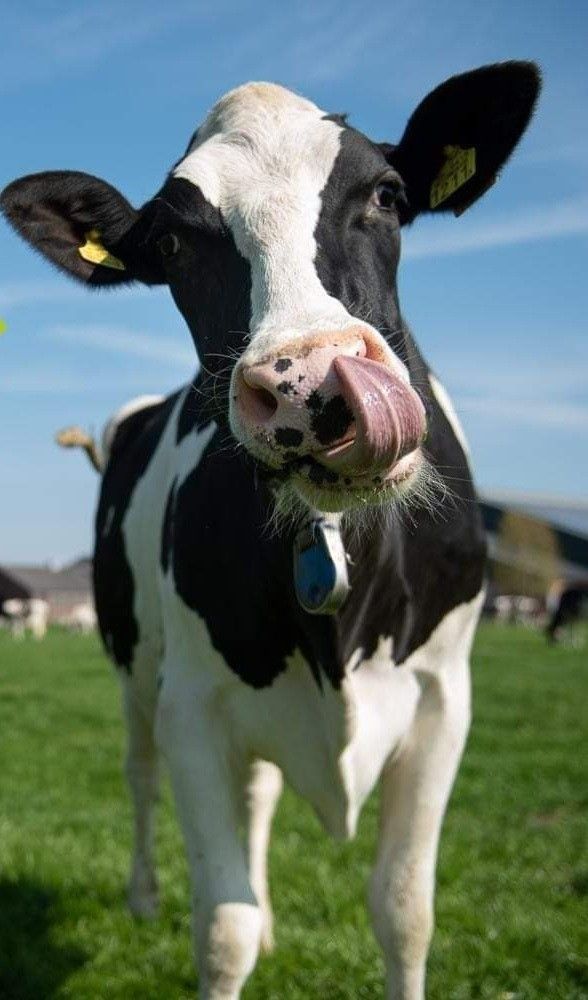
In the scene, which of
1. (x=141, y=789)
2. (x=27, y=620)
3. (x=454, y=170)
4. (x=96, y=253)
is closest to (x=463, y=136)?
(x=454, y=170)

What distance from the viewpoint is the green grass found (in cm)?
482

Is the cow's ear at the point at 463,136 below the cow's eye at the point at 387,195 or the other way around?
the other way around

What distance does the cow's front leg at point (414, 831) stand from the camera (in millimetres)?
4105

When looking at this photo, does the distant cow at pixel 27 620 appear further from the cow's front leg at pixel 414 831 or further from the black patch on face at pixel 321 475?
the black patch on face at pixel 321 475

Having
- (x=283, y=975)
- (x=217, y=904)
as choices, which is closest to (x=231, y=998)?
(x=217, y=904)

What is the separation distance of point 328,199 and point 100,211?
98 cm

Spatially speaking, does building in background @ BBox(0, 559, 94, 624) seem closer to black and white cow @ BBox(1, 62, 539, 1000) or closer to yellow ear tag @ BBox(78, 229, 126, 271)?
black and white cow @ BBox(1, 62, 539, 1000)

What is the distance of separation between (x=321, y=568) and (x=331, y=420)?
0.82m

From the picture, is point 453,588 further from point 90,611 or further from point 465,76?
point 90,611

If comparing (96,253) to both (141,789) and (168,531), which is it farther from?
(141,789)

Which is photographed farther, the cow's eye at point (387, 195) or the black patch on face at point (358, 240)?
the cow's eye at point (387, 195)

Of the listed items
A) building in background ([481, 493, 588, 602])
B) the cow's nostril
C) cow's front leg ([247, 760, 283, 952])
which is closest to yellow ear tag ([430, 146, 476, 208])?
the cow's nostril

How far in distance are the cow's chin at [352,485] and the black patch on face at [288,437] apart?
0.09 meters

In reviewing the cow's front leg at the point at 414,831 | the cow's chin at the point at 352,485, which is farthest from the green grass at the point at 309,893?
the cow's chin at the point at 352,485
